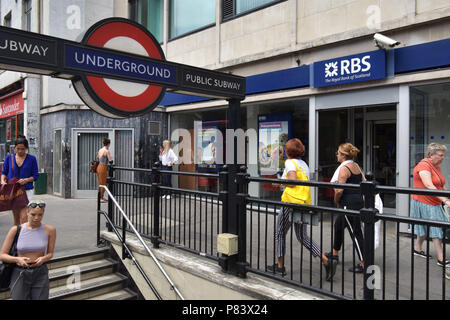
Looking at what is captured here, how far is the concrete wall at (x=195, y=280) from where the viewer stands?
368 cm

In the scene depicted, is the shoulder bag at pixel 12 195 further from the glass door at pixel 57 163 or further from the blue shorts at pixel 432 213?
the glass door at pixel 57 163

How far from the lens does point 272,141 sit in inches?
361

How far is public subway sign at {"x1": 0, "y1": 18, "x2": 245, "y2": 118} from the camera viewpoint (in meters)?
2.81

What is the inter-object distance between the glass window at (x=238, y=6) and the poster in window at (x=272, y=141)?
2794 mm

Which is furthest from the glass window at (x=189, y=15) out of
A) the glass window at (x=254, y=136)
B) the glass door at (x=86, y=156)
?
the glass door at (x=86, y=156)

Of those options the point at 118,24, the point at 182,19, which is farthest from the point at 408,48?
the point at 182,19

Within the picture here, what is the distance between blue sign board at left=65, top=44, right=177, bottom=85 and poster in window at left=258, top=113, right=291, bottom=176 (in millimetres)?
5499

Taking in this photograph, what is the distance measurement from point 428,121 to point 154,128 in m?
8.10

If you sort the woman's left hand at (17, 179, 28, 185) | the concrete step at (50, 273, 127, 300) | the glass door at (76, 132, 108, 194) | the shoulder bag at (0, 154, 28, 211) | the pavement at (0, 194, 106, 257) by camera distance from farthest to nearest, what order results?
the glass door at (76, 132, 108, 194)
the pavement at (0, 194, 106, 257)
the woman's left hand at (17, 179, 28, 185)
the shoulder bag at (0, 154, 28, 211)
the concrete step at (50, 273, 127, 300)

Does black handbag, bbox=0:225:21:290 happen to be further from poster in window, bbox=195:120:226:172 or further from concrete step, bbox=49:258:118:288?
poster in window, bbox=195:120:226:172

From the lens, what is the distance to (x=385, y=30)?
6.48 metres

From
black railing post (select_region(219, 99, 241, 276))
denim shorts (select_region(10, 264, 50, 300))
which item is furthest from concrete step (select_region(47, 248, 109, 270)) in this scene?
black railing post (select_region(219, 99, 241, 276))

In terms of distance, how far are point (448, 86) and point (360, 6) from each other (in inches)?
87.5
